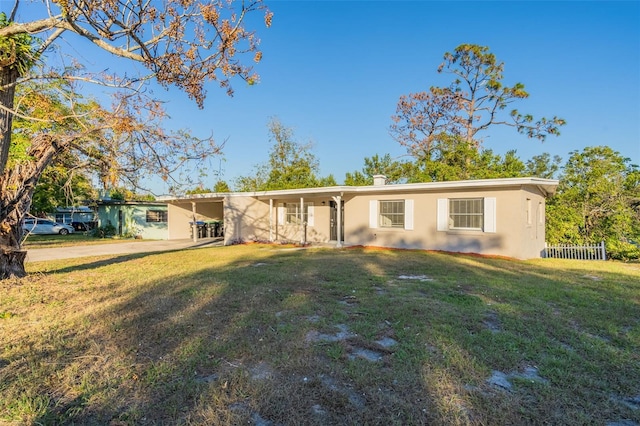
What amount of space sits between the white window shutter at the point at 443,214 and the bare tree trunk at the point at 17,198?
10846mm

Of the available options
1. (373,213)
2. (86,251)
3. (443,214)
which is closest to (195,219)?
(86,251)

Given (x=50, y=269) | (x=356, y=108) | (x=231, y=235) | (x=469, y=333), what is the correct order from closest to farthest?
(x=469, y=333) → (x=50, y=269) → (x=231, y=235) → (x=356, y=108)

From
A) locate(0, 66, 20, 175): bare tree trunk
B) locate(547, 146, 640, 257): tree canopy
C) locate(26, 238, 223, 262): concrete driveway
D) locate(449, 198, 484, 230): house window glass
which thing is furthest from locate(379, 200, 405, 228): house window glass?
locate(0, 66, 20, 175): bare tree trunk

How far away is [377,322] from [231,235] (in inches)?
527

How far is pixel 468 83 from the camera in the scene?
19.9 metres

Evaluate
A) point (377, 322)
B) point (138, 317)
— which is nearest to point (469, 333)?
point (377, 322)

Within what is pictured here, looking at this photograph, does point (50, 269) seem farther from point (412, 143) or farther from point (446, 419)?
point (412, 143)

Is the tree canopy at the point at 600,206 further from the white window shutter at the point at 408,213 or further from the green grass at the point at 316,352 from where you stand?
the green grass at the point at 316,352

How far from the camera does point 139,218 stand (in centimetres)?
2178

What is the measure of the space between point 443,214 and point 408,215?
4.21 ft

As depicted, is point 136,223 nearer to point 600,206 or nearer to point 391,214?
point 391,214

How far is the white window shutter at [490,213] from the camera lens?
10.6 meters

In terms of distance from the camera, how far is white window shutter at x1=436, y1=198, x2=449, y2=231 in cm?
1153

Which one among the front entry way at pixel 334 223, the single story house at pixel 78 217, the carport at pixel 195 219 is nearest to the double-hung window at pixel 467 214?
the front entry way at pixel 334 223
